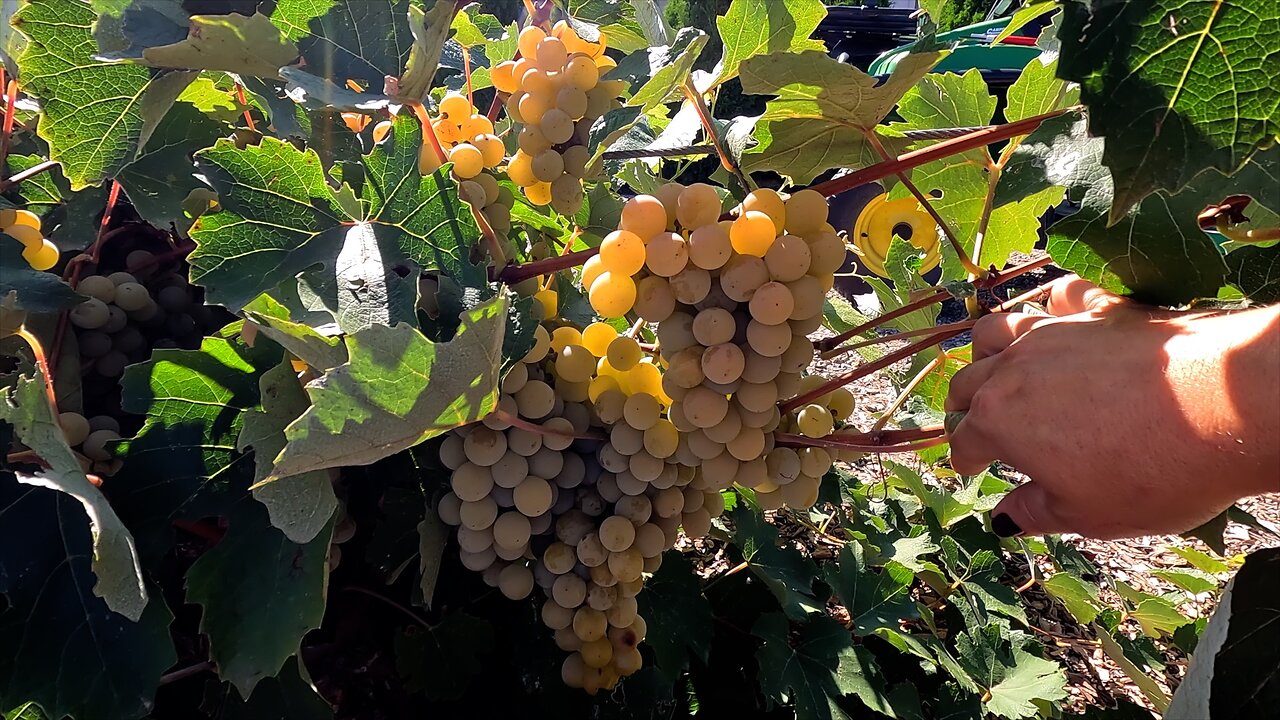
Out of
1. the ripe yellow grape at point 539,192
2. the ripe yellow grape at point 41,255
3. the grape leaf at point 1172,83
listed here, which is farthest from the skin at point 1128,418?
the ripe yellow grape at point 41,255

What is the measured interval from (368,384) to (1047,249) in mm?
685

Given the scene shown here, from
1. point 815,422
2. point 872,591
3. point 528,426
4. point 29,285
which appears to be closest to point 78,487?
point 29,285

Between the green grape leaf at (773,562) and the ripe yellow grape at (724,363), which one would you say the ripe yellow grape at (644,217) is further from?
the green grape leaf at (773,562)

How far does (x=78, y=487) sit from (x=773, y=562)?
92 cm

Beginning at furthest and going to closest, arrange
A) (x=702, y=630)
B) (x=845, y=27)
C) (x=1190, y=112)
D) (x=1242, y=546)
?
(x=845, y=27) < (x=1242, y=546) < (x=702, y=630) < (x=1190, y=112)

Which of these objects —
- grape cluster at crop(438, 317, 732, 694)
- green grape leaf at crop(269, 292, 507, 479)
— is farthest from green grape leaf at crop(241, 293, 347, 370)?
grape cluster at crop(438, 317, 732, 694)

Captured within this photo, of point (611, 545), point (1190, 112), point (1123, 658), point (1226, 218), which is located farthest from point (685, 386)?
point (1123, 658)

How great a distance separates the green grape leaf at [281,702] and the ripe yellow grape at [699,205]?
0.63 m

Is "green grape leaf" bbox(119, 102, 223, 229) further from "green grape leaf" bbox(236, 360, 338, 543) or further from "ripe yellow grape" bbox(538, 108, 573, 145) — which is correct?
"ripe yellow grape" bbox(538, 108, 573, 145)

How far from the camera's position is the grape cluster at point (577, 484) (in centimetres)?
73

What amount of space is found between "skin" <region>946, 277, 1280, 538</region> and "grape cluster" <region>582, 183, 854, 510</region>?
181 millimetres

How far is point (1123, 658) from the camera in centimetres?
135

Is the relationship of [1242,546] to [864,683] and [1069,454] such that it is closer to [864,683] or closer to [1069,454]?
[864,683]

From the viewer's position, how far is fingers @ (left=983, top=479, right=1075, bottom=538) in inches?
25.0
